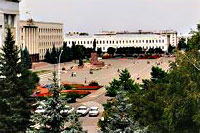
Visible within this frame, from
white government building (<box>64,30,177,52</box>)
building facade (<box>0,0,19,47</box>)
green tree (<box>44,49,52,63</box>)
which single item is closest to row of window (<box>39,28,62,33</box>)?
green tree (<box>44,49,52,63</box>)

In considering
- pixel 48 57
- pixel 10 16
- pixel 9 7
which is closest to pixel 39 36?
pixel 48 57

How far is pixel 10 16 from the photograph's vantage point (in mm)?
30031

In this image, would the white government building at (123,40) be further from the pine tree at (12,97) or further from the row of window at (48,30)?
the pine tree at (12,97)

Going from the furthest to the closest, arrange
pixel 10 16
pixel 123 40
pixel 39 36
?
pixel 123 40, pixel 39 36, pixel 10 16

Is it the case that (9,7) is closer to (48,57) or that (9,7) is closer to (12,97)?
(12,97)

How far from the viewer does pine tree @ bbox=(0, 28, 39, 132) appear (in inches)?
539

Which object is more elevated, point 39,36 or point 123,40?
point 39,36

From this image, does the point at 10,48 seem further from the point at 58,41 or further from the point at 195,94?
the point at 58,41

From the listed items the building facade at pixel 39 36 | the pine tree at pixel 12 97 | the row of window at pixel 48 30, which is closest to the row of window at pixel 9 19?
the pine tree at pixel 12 97

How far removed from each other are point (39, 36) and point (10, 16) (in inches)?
1631

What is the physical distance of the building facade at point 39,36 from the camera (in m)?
66.2

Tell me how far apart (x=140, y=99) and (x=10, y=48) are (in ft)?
15.1

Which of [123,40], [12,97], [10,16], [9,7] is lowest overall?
[12,97]

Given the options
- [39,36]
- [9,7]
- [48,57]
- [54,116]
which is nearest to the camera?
[54,116]
